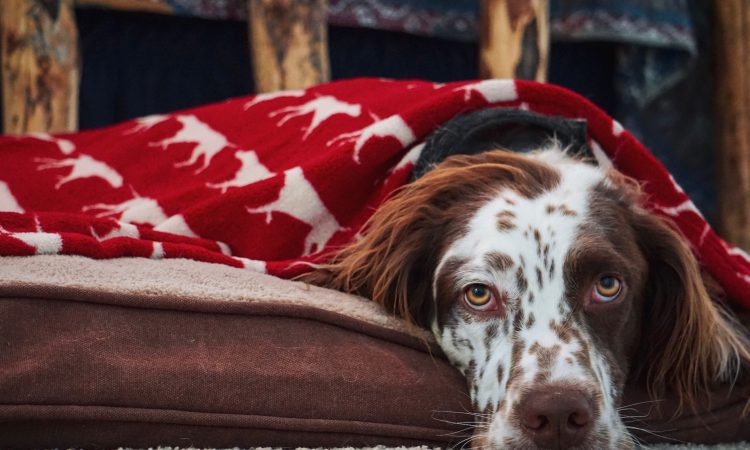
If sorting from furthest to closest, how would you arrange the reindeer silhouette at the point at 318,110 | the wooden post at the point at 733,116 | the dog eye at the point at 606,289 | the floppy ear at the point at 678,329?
the wooden post at the point at 733,116, the reindeer silhouette at the point at 318,110, the floppy ear at the point at 678,329, the dog eye at the point at 606,289

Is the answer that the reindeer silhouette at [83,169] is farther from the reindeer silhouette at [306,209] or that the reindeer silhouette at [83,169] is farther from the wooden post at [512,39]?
the wooden post at [512,39]

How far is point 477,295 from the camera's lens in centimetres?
161

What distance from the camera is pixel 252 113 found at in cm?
275

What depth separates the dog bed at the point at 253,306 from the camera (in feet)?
4.57

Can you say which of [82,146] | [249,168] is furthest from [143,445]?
[82,146]

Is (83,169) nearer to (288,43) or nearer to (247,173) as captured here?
(247,173)

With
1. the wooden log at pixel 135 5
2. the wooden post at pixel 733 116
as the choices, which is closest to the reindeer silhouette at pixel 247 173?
the wooden log at pixel 135 5

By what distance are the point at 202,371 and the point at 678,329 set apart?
0.99 metres

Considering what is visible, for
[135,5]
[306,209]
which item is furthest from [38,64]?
[306,209]

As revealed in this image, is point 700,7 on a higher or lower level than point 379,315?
higher

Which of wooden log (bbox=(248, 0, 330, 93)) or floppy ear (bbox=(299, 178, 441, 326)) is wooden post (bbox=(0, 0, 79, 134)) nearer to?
wooden log (bbox=(248, 0, 330, 93))

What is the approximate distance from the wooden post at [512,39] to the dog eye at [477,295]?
2.04 metres

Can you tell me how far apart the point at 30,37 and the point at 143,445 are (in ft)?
7.91

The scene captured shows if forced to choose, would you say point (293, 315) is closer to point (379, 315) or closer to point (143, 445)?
point (379, 315)
